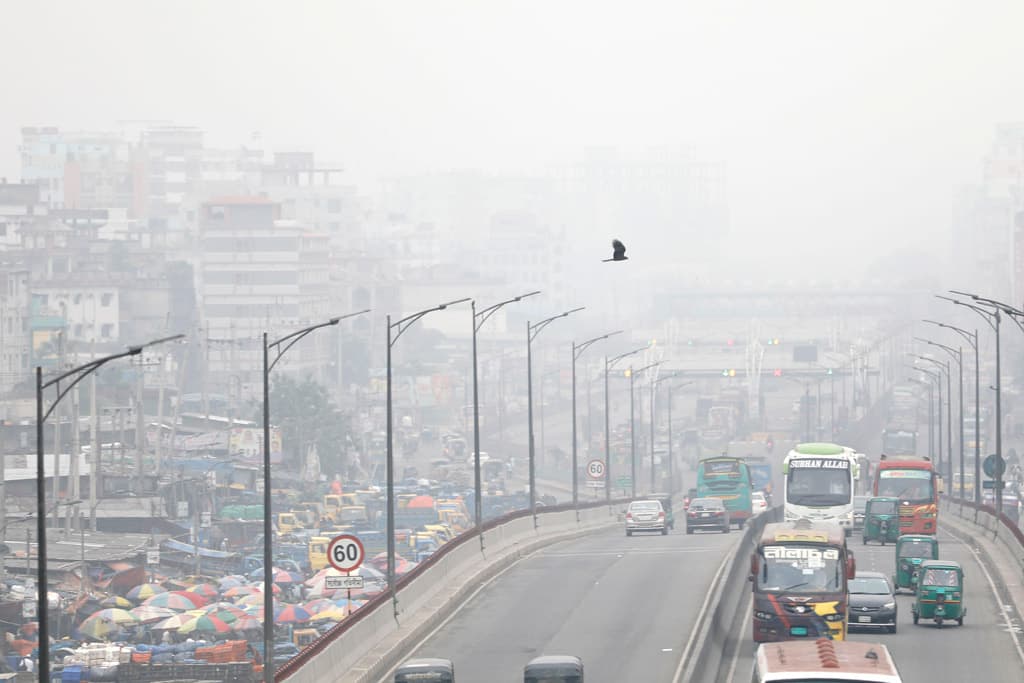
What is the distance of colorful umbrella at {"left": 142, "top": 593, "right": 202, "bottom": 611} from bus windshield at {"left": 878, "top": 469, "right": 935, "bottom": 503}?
105 ft

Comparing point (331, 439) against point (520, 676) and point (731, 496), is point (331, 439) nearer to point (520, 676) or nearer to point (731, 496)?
point (731, 496)

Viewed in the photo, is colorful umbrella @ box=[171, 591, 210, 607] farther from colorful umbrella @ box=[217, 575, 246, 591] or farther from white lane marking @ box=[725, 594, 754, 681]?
white lane marking @ box=[725, 594, 754, 681]

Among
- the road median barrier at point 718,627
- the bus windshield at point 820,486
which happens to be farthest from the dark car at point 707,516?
the road median barrier at point 718,627

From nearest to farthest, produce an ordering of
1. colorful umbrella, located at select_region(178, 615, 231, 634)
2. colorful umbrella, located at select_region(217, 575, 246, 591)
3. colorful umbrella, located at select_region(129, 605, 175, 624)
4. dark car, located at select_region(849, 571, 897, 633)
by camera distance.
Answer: dark car, located at select_region(849, 571, 897, 633) < colorful umbrella, located at select_region(178, 615, 231, 634) < colorful umbrella, located at select_region(129, 605, 175, 624) < colorful umbrella, located at select_region(217, 575, 246, 591)

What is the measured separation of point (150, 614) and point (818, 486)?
3035cm

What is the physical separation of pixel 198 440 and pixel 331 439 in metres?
13.6

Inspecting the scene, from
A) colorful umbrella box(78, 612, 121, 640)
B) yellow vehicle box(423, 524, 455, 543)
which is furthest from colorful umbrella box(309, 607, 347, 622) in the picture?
yellow vehicle box(423, 524, 455, 543)

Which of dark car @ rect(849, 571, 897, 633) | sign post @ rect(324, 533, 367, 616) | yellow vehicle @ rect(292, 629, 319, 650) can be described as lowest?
yellow vehicle @ rect(292, 629, 319, 650)

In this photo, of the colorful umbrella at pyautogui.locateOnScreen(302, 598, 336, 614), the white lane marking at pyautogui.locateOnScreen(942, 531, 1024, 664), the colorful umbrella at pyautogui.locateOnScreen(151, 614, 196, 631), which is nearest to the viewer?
the white lane marking at pyautogui.locateOnScreen(942, 531, 1024, 664)

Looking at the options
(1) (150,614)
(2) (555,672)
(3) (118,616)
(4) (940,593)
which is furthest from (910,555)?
(3) (118,616)

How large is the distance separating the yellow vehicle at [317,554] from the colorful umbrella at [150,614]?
18902mm

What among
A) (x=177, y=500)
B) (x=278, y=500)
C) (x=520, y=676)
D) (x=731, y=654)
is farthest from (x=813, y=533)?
(x=278, y=500)

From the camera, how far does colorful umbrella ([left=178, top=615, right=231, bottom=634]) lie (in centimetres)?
7950

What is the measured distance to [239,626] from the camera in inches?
3184
